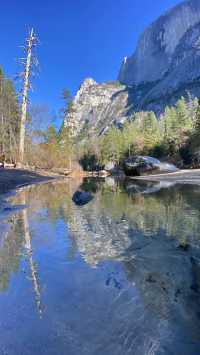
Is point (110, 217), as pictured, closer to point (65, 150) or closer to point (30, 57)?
point (30, 57)

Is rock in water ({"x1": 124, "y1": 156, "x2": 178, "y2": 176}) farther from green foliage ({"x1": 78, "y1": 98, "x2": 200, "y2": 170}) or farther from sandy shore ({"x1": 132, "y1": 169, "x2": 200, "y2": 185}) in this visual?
green foliage ({"x1": 78, "y1": 98, "x2": 200, "y2": 170})

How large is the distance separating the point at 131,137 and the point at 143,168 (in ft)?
159

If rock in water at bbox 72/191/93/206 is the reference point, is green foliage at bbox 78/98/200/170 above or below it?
above

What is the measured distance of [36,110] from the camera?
4072 cm

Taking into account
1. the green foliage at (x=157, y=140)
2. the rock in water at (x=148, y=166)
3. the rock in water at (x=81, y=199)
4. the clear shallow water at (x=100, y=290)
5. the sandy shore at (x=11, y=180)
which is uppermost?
the green foliage at (x=157, y=140)

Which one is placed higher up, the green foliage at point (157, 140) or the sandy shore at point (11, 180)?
the green foliage at point (157, 140)

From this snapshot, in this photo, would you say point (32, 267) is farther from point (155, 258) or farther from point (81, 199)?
point (81, 199)

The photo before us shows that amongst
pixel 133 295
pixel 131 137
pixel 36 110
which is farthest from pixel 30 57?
pixel 131 137

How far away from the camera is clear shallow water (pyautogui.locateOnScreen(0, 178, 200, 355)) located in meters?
2.53

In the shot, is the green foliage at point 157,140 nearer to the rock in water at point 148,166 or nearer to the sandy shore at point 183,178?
the rock in water at point 148,166

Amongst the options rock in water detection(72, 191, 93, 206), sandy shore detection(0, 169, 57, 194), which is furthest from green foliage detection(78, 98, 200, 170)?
rock in water detection(72, 191, 93, 206)

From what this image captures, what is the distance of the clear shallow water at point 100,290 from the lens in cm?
253

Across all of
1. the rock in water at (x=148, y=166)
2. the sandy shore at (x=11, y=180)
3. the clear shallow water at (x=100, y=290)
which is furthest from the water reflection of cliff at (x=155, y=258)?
the rock in water at (x=148, y=166)

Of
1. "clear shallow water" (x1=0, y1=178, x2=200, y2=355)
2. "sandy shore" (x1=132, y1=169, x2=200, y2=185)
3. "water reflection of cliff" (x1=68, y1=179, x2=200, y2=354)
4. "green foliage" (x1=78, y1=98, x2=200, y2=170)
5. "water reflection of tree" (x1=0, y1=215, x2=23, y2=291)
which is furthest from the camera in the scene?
"green foliage" (x1=78, y1=98, x2=200, y2=170)
